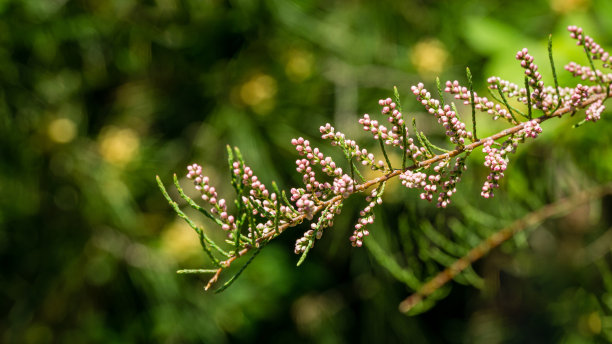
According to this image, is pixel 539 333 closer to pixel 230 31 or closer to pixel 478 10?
pixel 478 10

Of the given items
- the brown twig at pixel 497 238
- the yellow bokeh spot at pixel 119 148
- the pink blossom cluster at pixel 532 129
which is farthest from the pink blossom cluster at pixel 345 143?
the yellow bokeh spot at pixel 119 148

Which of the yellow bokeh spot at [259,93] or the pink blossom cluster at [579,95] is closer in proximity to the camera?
the pink blossom cluster at [579,95]

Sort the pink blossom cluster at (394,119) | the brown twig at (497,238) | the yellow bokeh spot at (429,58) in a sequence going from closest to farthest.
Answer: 1. the pink blossom cluster at (394,119)
2. the brown twig at (497,238)
3. the yellow bokeh spot at (429,58)

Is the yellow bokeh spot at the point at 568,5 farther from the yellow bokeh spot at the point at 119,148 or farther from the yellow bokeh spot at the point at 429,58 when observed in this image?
the yellow bokeh spot at the point at 119,148

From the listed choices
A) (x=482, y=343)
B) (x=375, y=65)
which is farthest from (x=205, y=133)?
(x=482, y=343)

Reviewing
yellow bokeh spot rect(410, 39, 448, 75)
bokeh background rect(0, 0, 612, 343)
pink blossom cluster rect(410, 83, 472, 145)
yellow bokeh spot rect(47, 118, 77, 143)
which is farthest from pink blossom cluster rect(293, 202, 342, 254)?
yellow bokeh spot rect(47, 118, 77, 143)

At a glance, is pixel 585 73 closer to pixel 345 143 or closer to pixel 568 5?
pixel 345 143

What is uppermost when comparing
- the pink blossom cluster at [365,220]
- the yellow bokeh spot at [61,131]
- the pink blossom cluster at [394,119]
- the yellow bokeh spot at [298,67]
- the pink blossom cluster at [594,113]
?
the pink blossom cluster at [594,113]
